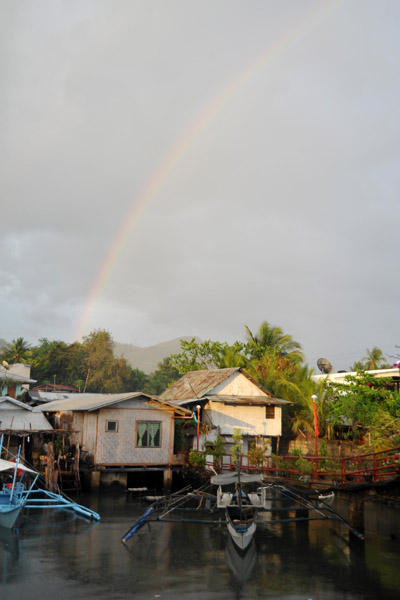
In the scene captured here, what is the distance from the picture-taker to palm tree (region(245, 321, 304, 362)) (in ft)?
228

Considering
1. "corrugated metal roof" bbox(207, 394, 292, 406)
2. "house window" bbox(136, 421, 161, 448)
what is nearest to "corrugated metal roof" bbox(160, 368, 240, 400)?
"corrugated metal roof" bbox(207, 394, 292, 406)

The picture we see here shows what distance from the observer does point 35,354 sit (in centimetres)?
10231

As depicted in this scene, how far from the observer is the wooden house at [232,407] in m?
45.5

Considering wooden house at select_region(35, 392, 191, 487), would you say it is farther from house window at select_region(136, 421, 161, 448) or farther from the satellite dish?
the satellite dish

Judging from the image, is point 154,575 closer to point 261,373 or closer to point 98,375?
point 261,373

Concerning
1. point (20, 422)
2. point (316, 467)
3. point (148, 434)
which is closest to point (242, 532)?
point (316, 467)

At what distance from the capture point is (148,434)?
41.3 m

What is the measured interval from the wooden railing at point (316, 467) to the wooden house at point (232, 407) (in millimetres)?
2876

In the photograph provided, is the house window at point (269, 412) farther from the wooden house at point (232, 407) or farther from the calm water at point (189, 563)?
the calm water at point (189, 563)

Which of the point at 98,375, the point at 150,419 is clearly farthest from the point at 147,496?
the point at 98,375

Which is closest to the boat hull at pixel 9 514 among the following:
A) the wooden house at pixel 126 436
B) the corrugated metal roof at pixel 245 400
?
the wooden house at pixel 126 436

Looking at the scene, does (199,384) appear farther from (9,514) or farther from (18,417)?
(9,514)

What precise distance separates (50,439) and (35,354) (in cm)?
6050

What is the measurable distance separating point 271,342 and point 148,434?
32599 millimetres
